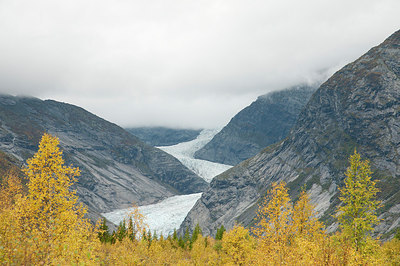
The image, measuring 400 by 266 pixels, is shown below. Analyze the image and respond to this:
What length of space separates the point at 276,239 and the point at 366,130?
179632 mm

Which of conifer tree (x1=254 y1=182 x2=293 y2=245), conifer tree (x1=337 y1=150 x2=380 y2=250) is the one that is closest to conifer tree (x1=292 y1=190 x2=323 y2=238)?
conifer tree (x1=254 y1=182 x2=293 y2=245)

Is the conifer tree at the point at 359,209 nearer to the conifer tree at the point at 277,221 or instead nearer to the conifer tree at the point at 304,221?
the conifer tree at the point at 304,221

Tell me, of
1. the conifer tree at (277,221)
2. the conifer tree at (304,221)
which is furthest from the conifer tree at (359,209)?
the conifer tree at (277,221)

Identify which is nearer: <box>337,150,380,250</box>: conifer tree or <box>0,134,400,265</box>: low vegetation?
<box>0,134,400,265</box>: low vegetation

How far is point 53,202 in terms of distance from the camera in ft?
78.0

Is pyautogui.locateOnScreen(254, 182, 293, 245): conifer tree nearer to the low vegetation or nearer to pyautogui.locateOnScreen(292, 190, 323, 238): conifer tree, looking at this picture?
the low vegetation

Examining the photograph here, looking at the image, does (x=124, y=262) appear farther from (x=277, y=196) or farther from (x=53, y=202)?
(x=277, y=196)

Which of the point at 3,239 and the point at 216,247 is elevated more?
the point at 3,239

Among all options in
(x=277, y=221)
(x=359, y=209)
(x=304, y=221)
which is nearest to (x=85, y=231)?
(x=277, y=221)

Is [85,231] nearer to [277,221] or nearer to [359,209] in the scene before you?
[277,221]

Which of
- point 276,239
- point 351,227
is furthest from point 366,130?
point 276,239

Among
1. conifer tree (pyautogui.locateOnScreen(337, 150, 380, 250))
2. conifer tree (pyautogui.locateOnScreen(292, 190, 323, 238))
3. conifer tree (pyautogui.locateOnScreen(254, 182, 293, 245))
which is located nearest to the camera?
conifer tree (pyautogui.locateOnScreen(254, 182, 293, 245))

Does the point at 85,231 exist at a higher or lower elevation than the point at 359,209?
higher

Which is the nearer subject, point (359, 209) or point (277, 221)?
point (277, 221)
